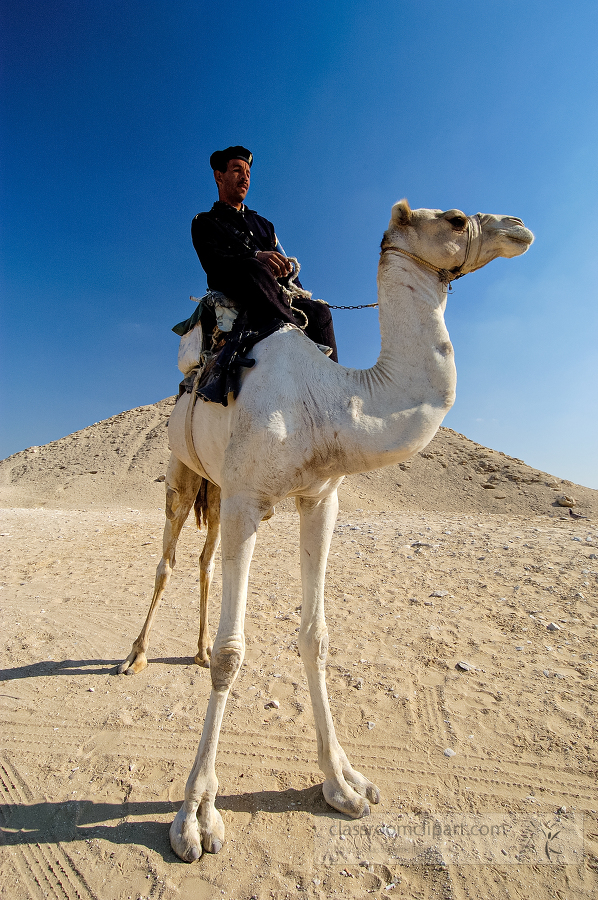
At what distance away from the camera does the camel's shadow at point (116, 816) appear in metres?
2.47

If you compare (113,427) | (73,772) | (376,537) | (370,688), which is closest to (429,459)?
(376,537)

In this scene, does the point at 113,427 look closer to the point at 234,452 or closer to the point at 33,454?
the point at 33,454

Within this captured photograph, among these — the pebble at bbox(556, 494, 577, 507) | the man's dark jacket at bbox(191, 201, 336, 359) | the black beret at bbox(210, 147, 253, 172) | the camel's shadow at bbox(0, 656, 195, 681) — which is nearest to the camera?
the man's dark jacket at bbox(191, 201, 336, 359)

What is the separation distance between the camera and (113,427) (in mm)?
30844

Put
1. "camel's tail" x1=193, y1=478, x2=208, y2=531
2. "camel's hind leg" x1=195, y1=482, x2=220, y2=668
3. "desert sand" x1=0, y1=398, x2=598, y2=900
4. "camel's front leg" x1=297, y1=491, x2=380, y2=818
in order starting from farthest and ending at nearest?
1. "camel's tail" x1=193, y1=478, x2=208, y2=531
2. "camel's hind leg" x1=195, y1=482, x2=220, y2=668
3. "camel's front leg" x1=297, y1=491, x2=380, y2=818
4. "desert sand" x1=0, y1=398, x2=598, y2=900

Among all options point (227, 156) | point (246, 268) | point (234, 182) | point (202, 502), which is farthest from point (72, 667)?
point (227, 156)

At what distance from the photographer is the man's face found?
3.33m

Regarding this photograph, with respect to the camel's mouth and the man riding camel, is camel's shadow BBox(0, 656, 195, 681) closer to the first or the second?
the man riding camel

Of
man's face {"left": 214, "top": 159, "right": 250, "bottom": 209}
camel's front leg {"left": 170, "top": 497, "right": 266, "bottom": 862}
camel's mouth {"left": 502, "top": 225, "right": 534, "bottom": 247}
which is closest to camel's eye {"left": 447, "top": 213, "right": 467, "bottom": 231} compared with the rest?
camel's mouth {"left": 502, "top": 225, "right": 534, "bottom": 247}

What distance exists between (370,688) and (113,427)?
1174 inches

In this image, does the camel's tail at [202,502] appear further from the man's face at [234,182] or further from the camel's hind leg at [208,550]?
the man's face at [234,182]

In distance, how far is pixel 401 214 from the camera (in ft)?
8.20

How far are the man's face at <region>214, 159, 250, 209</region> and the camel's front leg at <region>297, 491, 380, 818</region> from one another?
7.08 ft

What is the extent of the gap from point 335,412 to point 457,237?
1.07 meters
